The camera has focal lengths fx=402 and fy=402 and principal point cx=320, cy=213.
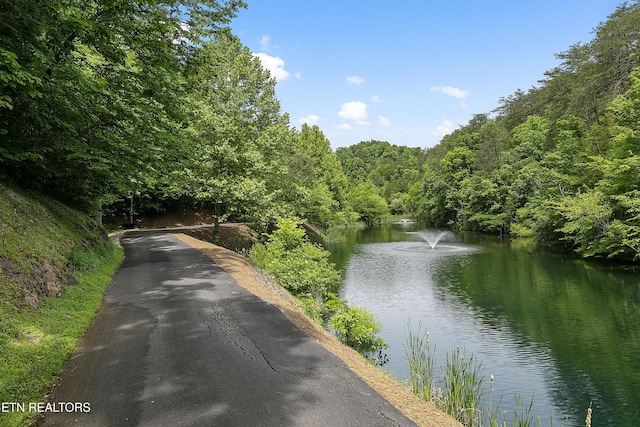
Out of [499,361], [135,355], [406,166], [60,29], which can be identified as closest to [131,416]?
[135,355]

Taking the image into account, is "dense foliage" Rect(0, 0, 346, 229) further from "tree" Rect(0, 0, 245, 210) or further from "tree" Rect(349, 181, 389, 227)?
"tree" Rect(349, 181, 389, 227)

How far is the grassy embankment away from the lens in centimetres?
488

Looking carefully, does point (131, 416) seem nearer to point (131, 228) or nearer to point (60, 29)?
point (60, 29)

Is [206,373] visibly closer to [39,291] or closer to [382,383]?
[382,383]

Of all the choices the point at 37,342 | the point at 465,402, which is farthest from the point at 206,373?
the point at 465,402

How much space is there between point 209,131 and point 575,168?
88.7 ft

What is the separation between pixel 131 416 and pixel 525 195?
45.2 metres

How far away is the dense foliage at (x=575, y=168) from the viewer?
23.0m

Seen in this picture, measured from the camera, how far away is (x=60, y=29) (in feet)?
28.1

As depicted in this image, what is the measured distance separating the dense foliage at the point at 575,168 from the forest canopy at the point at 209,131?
0.13m

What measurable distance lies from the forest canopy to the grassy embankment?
1.69m

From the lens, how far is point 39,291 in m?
7.23

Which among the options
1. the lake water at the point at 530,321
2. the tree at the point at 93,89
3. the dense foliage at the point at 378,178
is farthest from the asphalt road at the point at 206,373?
the dense foliage at the point at 378,178

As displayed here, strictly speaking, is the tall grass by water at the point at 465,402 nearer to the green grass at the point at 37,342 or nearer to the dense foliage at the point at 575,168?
the green grass at the point at 37,342
